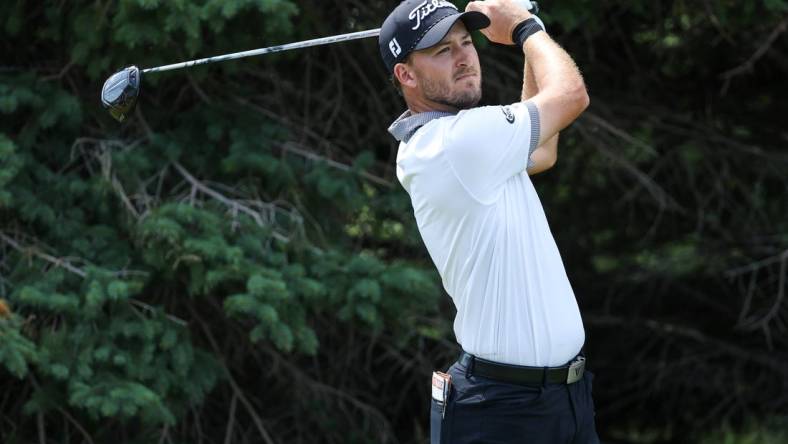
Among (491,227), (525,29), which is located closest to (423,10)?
(525,29)

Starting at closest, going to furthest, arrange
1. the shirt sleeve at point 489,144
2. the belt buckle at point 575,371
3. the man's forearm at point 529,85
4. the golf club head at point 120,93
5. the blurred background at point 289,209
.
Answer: the shirt sleeve at point 489,144 → the belt buckle at point 575,371 → the man's forearm at point 529,85 → the golf club head at point 120,93 → the blurred background at point 289,209

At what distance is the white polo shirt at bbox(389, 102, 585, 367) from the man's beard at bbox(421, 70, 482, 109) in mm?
48

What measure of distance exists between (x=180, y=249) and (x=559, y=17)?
6.00 ft

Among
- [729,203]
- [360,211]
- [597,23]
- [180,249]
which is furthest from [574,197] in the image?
[180,249]

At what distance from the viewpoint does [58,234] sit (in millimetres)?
5238

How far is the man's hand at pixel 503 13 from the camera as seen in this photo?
3340 mm

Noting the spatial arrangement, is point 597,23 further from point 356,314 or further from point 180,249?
point 180,249

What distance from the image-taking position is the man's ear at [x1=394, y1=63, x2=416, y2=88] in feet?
10.9

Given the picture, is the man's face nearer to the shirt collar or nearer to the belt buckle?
the shirt collar

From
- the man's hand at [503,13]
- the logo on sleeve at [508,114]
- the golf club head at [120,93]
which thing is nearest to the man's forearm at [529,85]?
the man's hand at [503,13]

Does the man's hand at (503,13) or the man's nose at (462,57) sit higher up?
the man's hand at (503,13)

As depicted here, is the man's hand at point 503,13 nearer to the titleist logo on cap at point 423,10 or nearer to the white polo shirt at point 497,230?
the titleist logo on cap at point 423,10

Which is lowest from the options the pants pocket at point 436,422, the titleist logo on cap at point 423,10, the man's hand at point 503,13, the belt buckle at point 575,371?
the pants pocket at point 436,422

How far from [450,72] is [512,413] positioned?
2.80 ft
